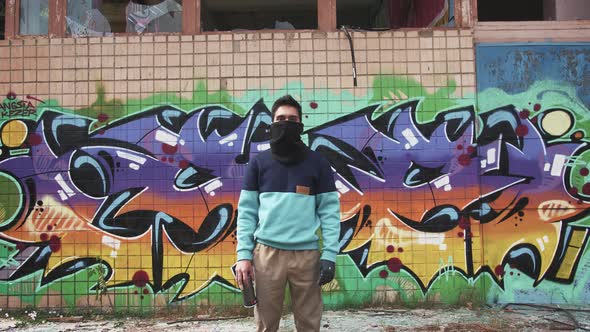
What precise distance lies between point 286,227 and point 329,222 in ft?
0.92

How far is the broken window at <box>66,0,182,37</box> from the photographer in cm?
589

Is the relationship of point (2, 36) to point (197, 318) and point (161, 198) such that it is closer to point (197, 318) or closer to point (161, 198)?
point (161, 198)

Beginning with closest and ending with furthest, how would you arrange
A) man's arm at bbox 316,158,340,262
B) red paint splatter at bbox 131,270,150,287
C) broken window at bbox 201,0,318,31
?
man's arm at bbox 316,158,340,262 < red paint splatter at bbox 131,270,150,287 < broken window at bbox 201,0,318,31

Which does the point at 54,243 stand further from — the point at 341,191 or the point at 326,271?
the point at 326,271

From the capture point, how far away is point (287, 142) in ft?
11.2

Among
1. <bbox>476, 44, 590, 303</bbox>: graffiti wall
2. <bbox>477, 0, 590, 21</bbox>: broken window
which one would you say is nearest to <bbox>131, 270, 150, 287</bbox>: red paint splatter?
<bbox>476, 44, 590, 303</bbox>: graffiti wall

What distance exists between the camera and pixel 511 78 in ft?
18.7

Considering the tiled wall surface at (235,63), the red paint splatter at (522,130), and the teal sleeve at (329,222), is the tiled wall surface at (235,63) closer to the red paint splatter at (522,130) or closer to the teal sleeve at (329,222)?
the red paint splatter at (522,130)

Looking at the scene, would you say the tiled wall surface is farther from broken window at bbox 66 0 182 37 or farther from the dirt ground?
the dirt ground

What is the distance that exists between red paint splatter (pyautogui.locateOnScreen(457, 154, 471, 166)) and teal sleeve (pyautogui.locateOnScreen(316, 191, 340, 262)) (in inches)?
102

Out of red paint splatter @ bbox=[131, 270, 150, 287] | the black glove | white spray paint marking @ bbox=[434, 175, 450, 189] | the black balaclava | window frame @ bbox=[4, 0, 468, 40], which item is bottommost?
red paint splatter @ bbox=[131, 270, 150, 287]

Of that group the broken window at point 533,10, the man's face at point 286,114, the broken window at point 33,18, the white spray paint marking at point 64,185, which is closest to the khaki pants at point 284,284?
the man's face at point 286,114

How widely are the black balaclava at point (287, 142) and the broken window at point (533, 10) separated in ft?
13.6

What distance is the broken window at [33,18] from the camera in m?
5.84
